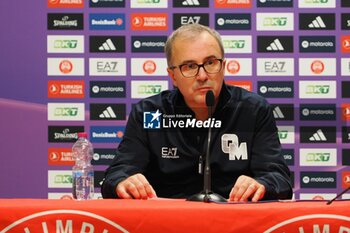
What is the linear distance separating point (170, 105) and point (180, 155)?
259 millimetres

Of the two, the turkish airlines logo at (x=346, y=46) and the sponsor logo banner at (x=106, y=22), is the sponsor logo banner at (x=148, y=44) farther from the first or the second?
the turkish airlines logo at (x=346, y=46)

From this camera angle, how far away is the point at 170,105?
2.40 metres

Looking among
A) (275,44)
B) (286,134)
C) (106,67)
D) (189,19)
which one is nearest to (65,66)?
(106,67)

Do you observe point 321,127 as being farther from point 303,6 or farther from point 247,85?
point 303,6

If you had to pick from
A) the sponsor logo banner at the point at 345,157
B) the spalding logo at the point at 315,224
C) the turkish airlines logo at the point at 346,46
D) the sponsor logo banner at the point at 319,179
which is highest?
the turkish airlines logo at the point at 346,46

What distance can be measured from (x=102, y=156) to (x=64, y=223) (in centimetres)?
247

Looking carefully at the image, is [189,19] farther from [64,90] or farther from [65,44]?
[64,90]

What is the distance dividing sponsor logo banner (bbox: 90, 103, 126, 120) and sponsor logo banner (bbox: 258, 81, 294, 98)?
3.33 ft

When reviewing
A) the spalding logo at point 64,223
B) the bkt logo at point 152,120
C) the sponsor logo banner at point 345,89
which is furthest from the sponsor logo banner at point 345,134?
the spalding logo at point 64,223

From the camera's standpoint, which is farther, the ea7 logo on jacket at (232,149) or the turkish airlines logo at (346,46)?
the turkish airlines logo at (346,46)

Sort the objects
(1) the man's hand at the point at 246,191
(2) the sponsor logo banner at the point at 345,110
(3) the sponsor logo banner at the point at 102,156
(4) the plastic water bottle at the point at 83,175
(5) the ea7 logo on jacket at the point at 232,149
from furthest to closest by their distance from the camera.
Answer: (3) the sponsor logo banner at the point at 102,156 → (2) the sponsor logo banner at the point at 345,110 → (5) the ea7 logo on jacket at the point at 232,149 → (4) the plastic water bottle at the point at 83,175 → (1) the man's hand at the point at 246,191

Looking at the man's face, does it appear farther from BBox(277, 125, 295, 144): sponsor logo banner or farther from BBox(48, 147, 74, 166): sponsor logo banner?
BBox(48, 147, 74, 166): sponsor logo banner

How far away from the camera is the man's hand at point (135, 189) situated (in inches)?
72.0

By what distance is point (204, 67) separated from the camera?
88.1 inches
